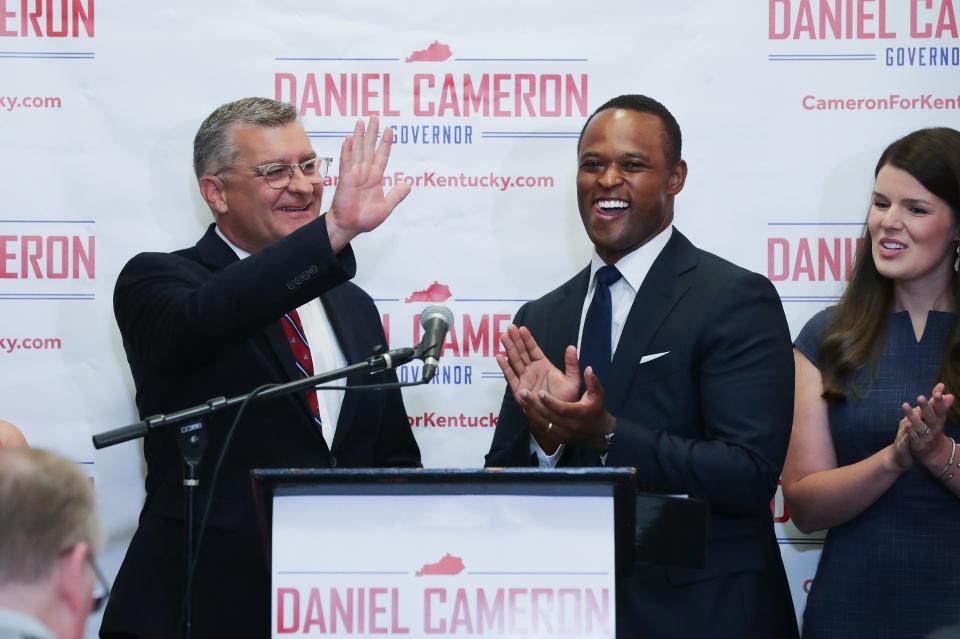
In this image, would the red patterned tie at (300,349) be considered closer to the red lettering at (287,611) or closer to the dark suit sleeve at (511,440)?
the dark suit sleeve at (511,440)

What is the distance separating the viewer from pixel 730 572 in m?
2.95

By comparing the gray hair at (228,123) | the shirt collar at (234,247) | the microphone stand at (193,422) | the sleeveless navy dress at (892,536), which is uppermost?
the gray hair at (228,123)

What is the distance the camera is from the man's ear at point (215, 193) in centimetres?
336

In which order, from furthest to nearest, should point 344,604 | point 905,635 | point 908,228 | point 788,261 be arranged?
1. point 788,261
2. point 908,228
3. point 905,635
4. point 344,604

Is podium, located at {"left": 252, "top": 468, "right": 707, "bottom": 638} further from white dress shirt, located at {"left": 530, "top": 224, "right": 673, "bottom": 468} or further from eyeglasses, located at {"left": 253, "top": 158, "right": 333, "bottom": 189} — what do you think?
eyeglasses, located at {"left": 253, "top": 158, "right": 333, "bottom": 189}

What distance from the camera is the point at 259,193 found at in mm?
3307

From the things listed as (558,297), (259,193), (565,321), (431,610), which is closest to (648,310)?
(565,321)

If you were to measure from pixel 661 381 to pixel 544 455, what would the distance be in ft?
1.30

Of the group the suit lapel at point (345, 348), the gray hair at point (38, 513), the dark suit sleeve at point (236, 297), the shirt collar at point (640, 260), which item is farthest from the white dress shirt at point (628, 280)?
the gray hair at point (38, 513)

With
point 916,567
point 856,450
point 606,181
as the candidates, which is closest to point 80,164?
point 606,181

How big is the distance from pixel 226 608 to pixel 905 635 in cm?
185

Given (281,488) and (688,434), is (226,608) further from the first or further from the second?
(688,434)

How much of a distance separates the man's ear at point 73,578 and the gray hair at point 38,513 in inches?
0.5

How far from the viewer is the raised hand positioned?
2.67m
